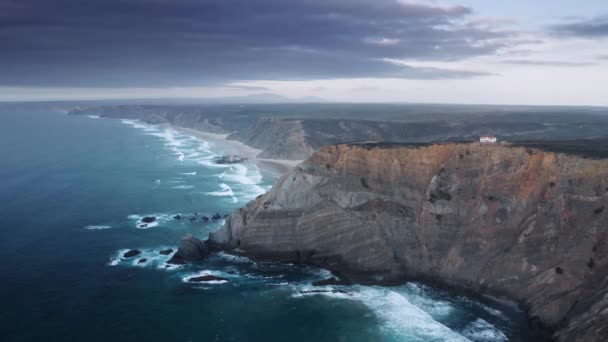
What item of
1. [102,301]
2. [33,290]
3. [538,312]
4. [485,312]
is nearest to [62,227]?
[33,290]

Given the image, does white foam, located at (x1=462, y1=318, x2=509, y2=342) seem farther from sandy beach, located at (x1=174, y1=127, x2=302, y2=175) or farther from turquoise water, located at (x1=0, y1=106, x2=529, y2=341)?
sandy beach, located at (x1=174, y1=127, x2=302, y2=175)

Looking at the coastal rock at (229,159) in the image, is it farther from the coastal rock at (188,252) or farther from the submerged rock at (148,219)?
the coastal rock at (188,252)

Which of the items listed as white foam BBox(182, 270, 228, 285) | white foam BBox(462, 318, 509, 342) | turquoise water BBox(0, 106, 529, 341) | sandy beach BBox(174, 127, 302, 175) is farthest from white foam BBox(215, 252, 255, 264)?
sandy beach BBox(174, 127, 302, 175)

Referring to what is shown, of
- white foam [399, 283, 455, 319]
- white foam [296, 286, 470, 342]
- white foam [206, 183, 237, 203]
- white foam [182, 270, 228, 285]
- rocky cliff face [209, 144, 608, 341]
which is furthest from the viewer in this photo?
white foam [206, 183, 237, 203]

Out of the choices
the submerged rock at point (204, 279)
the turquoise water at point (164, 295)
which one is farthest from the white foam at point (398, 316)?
the submerged rock at point (204, 279)

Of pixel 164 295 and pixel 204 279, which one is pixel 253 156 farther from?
pixel 164 295

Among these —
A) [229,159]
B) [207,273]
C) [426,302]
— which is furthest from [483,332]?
[229,159]
